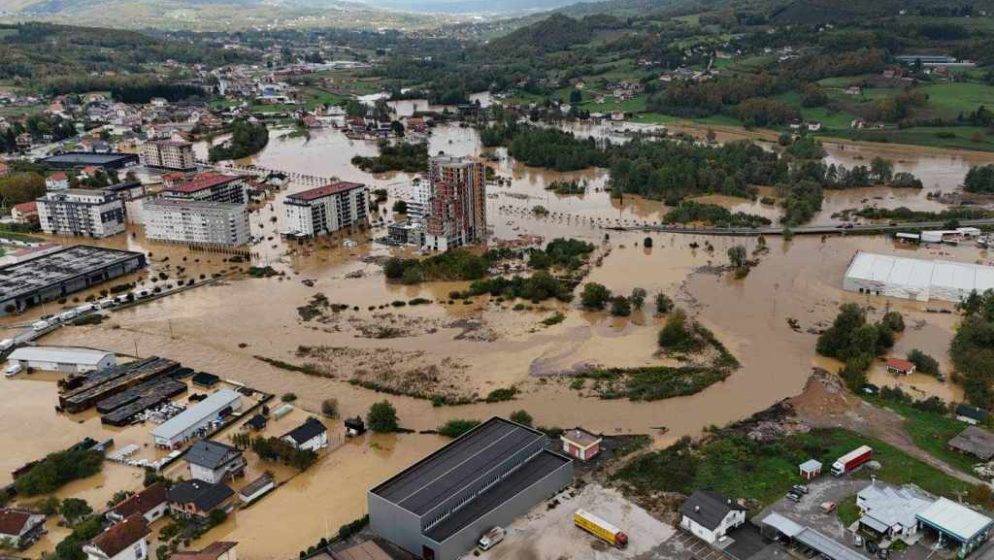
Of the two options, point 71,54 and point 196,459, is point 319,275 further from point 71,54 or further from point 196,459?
point 71,54

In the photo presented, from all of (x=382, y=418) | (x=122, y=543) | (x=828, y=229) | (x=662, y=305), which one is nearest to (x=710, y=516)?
(x=382, y=418)

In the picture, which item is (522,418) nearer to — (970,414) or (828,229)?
(970,414)

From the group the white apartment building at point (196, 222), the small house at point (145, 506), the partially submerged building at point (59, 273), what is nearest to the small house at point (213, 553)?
the small house at point (145, 506)

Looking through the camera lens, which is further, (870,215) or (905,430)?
(870,215)

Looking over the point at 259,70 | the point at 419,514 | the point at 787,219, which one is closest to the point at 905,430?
the point at 419,514

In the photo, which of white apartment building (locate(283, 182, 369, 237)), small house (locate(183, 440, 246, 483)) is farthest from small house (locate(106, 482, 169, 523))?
white apartment building (locate(283, 182, 369, 237))

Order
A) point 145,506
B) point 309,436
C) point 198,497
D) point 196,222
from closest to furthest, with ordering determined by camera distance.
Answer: point 145,506 → point 198,497 → point 309,436 → point 196,222
